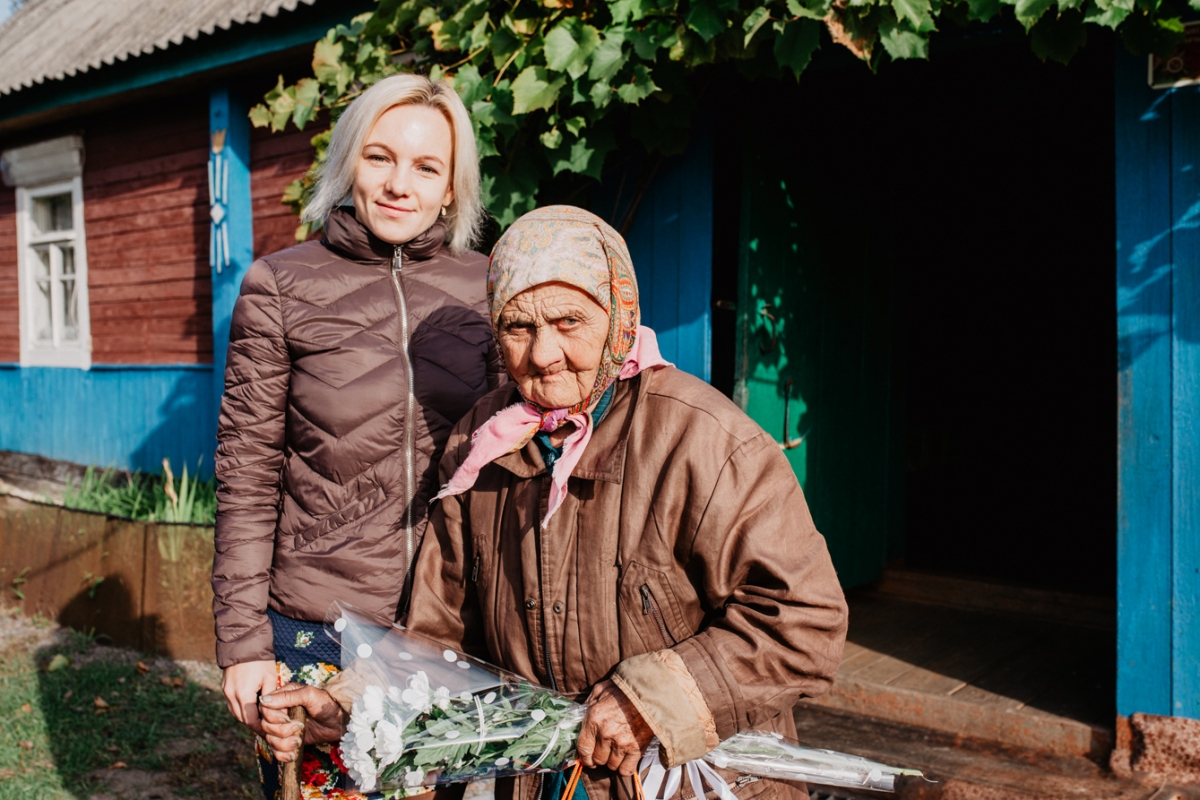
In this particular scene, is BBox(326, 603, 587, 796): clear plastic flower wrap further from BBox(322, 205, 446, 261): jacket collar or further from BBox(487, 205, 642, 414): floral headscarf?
BBox(322, 205, 446, 261): jacket collar

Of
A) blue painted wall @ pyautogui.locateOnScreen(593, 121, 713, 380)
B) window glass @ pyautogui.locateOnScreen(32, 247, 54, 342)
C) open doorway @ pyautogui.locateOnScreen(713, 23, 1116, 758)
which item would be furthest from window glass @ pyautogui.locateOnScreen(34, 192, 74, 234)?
blue painted wall @ pyautogui.locateOnScreen(593, 121, 713, 380)

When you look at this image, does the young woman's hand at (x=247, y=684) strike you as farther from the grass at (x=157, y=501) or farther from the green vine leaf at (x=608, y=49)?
the grass at (x=157, y=501)

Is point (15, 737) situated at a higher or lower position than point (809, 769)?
lower

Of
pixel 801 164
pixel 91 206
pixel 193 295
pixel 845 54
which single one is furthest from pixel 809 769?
pixel 91 206

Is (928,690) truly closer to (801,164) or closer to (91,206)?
(801,164)

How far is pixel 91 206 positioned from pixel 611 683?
7.47m

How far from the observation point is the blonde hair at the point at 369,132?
6.11 feet

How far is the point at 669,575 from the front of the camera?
4.61ft

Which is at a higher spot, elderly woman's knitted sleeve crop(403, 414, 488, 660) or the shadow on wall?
the shadow on wall

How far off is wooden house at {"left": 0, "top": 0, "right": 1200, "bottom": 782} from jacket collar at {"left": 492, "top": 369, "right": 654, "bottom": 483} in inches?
90.1

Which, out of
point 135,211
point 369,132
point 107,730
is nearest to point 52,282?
point 135,211

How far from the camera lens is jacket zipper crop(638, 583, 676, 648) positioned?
4.62 feet

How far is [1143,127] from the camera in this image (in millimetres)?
3014

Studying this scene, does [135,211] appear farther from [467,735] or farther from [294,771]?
[467,735]
